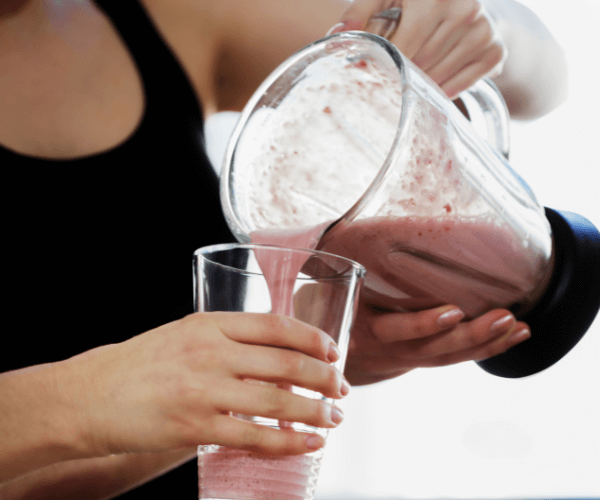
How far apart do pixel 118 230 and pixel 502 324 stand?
472 millimetres

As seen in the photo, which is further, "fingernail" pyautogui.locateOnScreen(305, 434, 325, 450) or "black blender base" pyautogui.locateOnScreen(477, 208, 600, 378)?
"black blender base" pyautogui.locateOnScreen(477, 208, 600, 378)

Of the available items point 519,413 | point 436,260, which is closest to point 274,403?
point 436,260

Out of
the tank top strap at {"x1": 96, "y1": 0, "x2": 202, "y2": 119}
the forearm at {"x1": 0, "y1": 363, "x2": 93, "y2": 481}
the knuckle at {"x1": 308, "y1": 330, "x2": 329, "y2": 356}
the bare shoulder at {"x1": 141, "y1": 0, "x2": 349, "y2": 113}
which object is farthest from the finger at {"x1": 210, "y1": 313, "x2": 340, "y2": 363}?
the bare shoulder at {"x1": 141, "y1": 0, "x2": 349, "y2": 113}

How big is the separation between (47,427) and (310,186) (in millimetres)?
292

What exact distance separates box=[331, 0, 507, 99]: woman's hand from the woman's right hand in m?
0.31

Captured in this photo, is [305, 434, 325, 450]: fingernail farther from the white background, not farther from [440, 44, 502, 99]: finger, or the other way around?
the white background

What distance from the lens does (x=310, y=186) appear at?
0.52 m

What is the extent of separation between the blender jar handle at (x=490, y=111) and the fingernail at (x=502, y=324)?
0.16m

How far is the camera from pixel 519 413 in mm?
1741

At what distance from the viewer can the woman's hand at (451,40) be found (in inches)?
19.6

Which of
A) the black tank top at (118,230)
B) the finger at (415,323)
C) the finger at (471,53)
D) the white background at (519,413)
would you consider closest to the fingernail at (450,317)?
the finger at (415,323)

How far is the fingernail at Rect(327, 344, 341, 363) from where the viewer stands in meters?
0.34

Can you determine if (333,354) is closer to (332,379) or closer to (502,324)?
(332,379)

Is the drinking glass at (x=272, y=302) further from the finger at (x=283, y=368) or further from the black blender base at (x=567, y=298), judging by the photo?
the black blender base at (x=567, y=298)
